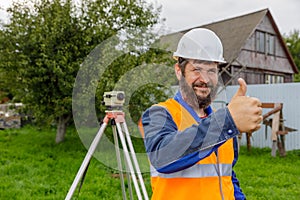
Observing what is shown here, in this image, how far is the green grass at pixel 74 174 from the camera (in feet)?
16.2

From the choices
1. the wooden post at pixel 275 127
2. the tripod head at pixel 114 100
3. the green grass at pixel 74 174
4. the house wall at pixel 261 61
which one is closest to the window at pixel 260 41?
the house wall at pixel 261 61

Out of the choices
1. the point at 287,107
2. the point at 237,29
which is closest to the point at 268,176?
the point at 287,107

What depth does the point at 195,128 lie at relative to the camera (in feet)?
3.41

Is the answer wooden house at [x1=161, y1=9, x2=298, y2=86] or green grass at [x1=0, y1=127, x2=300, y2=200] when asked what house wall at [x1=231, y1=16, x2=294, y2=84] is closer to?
wooden house at [x1=161, y1=9, x2=298, y2=86]

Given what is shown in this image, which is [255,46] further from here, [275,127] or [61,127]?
[61,127]

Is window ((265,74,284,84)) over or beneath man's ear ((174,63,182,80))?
beneath

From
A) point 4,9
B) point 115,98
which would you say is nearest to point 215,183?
point 115,98

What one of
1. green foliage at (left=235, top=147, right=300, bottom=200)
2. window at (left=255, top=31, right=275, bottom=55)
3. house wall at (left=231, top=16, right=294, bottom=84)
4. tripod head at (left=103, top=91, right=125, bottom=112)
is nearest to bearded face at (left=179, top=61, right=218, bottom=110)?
tripod head at (left=103, top=91, right=125, bottom=112)

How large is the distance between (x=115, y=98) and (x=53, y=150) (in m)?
6.15

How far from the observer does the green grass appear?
4.93 m

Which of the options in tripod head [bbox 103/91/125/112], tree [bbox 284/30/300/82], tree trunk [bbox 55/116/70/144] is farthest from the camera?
tree [bbox 284/30/300/82]

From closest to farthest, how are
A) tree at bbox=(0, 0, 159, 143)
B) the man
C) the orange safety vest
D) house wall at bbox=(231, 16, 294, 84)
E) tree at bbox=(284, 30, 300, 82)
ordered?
the man < the orange safety vest < tree at bbox=(0, 0, 159, 143) < house wall at bbox=(231, 16, 294, 84) < tree at bbox=(284, 30, 300, 82)

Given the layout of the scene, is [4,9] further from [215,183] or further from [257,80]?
[257,80]

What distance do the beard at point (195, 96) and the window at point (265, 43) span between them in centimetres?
1665
